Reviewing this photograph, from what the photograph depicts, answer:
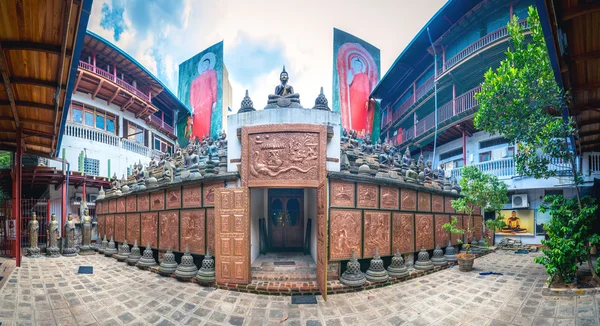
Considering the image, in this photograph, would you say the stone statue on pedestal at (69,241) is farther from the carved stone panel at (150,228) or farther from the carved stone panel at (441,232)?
the carved stone panel at (441,232)

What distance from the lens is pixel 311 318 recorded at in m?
4.87

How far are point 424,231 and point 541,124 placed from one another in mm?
4414

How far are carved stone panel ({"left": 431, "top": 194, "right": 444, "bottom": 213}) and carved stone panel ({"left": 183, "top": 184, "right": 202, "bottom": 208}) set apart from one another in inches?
315

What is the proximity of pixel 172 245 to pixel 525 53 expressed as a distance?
11.3 m

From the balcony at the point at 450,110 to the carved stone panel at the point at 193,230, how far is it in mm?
14550

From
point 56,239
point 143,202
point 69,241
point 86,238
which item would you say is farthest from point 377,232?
point 56,239

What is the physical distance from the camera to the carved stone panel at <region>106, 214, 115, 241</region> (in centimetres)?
1106

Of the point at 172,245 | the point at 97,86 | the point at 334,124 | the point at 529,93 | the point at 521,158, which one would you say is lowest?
the point at 172,245

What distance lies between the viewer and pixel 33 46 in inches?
157

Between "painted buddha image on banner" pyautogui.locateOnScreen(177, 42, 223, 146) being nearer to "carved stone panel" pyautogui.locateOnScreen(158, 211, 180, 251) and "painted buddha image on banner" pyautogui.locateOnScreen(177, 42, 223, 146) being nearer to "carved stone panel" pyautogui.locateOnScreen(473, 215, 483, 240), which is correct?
"carved stone panel" pyautogui.locateOnScreen(158, 211, 180, 251)

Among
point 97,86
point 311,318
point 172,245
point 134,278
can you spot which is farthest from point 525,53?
point 97,86

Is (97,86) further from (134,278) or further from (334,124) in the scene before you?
(334,124)

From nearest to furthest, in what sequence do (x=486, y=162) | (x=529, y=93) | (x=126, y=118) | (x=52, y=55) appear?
1. (x=52, y=55)
2. (x=529, y=93)
3. (x=486, y=162)
4. (x=126, y=118)

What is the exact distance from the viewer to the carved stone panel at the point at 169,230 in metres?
7.68
